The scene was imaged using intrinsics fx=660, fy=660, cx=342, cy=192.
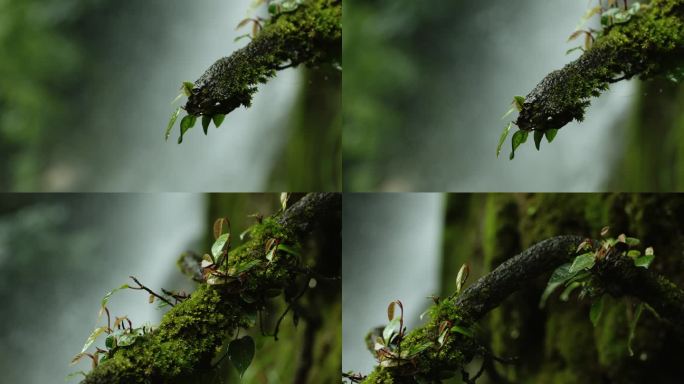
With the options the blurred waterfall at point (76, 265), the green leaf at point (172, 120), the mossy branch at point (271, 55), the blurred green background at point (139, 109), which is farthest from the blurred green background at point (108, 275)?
the mossy branch at point (271, 55)

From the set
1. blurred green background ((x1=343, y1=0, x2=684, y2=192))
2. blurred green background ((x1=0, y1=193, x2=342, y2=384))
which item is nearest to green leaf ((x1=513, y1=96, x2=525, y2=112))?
→ blurred green background ((x1=343, y1=0, x2=684, y2=192))

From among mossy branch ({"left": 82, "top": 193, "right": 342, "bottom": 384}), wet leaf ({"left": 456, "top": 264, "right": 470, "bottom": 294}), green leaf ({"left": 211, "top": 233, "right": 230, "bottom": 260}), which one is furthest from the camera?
wet leaf ({"left": 456, "top": 264, "right": 470, "bottom": 294})

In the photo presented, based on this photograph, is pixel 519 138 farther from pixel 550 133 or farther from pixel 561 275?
pixel 561 275

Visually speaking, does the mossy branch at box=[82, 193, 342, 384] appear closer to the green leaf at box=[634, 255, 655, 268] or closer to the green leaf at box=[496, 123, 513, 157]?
the green leaf at box=[496, 123, 513, 157]

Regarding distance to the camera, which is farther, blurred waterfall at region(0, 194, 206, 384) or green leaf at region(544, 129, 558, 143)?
blurred waterfall at region(0, 194, 206, 384)

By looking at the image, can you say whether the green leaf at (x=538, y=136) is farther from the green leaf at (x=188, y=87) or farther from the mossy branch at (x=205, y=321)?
the green leaf at (x=188, y=87)

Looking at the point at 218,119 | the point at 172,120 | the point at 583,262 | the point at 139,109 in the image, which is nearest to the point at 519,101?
the point at 583,262

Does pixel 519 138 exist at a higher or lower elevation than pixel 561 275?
higher
